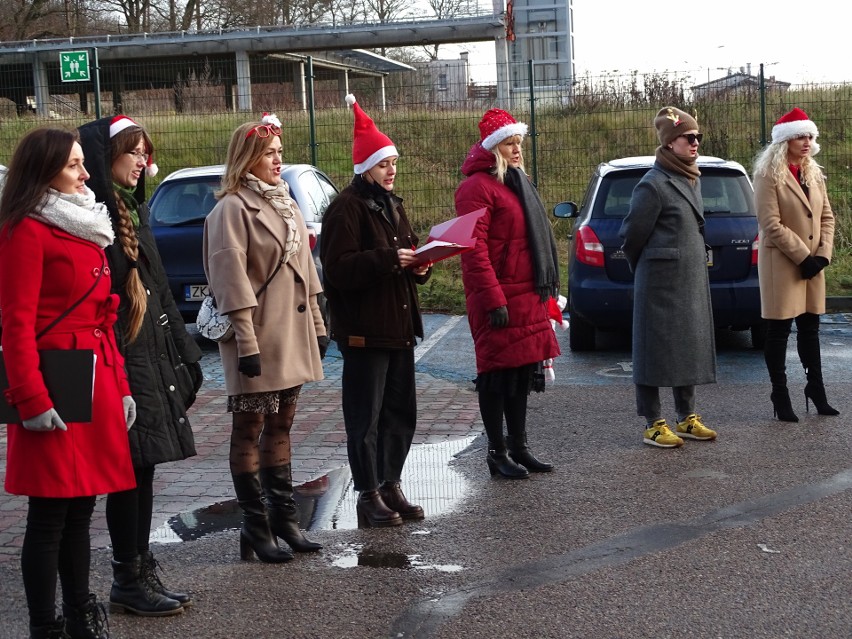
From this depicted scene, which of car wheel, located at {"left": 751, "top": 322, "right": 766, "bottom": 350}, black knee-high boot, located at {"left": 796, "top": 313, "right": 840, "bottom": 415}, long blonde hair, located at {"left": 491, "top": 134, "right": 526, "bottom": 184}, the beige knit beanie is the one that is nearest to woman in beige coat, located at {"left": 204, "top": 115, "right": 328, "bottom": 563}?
long blonde hair, located at {"left": 491, "top": 134, "right": 526, "bottom": 184}

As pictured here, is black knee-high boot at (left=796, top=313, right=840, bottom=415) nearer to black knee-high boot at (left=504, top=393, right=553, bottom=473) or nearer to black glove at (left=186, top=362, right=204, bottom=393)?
black knee-high boot at (left=504, top=393, right=553, bottom=473)

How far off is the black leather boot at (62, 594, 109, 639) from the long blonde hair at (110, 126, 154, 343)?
955mm

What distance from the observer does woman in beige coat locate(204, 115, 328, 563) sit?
5.06 meters

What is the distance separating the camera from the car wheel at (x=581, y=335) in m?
11.0

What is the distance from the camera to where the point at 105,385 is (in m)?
4.09

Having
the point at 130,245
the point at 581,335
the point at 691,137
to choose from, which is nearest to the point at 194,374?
the point at 130,245

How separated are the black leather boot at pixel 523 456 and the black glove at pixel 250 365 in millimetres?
2254

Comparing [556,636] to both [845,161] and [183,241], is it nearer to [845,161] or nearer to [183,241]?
[183,241]

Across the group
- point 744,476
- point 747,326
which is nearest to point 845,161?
point 747,326

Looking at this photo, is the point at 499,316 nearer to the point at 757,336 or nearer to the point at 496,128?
the point at 496,128

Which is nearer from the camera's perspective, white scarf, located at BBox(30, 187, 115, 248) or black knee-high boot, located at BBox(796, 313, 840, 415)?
white scarf, located at BBox(30, 187, 115, 248)

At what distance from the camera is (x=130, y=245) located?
442 cm

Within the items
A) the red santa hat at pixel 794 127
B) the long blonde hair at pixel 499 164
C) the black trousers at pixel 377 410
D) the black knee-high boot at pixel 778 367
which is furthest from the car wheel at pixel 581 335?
the black trousers at pixel 377 410

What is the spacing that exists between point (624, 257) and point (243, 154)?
18.3 feet
